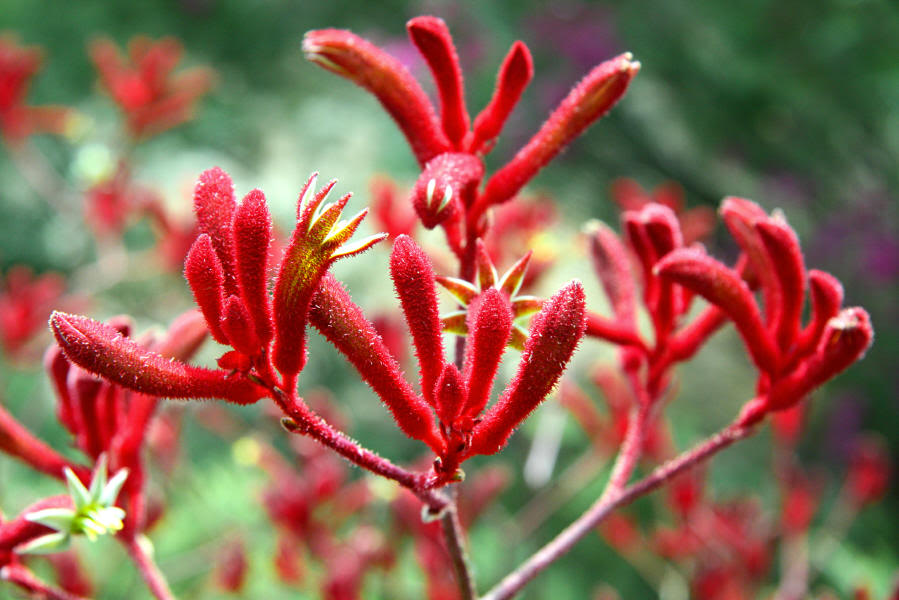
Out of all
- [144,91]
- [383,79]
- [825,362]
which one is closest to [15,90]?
[144,91]

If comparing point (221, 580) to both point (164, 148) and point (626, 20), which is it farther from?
point (626, 20)

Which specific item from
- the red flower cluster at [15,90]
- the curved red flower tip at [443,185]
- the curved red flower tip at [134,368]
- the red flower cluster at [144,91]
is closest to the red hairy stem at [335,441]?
the curved red flower tip at [134,368]

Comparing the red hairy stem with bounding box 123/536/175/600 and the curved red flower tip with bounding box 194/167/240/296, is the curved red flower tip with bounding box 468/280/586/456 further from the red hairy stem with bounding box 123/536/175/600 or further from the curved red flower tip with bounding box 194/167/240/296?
the red hairy stem with bounding box 123/536/175/600

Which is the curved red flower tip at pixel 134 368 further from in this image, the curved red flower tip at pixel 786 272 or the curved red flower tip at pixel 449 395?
the curved red flower tip at pixel 786 272

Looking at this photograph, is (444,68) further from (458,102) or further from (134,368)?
(134,368)

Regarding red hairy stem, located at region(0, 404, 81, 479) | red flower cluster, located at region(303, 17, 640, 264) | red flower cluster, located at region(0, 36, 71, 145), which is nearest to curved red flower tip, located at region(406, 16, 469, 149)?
red flower cluster, located at region(303, 17, 640, 264)
